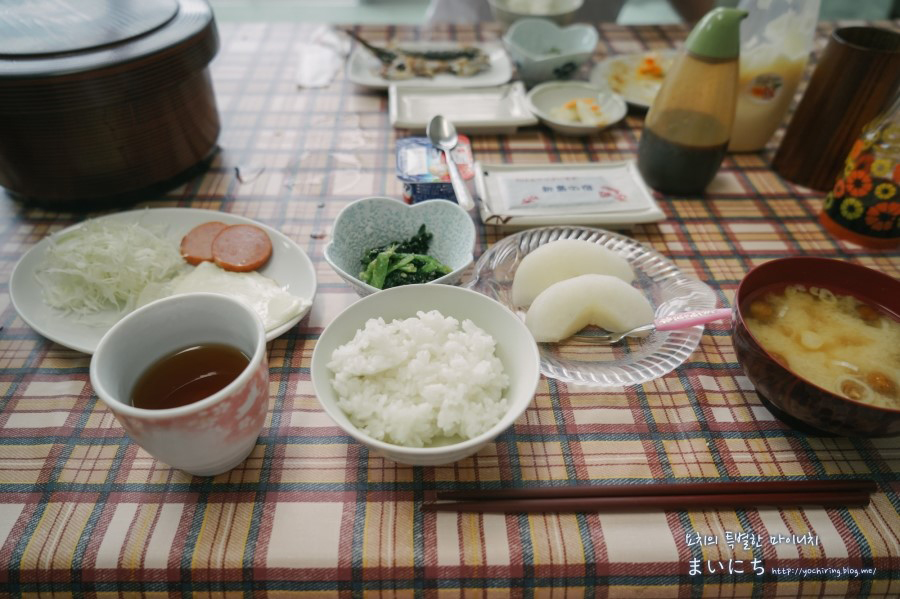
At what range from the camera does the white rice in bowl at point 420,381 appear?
87 cm

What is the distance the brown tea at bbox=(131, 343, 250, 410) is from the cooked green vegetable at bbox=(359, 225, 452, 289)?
0.36 meters

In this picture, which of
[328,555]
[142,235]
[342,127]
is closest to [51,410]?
[142,235]

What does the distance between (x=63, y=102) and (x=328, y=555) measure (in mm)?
1212

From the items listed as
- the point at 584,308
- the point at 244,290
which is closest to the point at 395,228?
the point at 244,290

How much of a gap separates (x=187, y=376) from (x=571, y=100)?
1698mm

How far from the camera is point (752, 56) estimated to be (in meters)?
1.64

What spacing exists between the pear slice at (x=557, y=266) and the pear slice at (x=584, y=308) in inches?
2.1

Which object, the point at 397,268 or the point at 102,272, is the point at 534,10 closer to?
the point at 397,268

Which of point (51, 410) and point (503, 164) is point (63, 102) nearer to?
point (51, 410)

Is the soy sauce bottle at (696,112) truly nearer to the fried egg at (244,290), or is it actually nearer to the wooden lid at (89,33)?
the fried egg at (244,290)

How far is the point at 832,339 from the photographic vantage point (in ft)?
3.51

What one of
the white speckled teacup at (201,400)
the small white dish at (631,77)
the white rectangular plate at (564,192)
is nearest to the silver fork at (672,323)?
the white rectangular plate at (564,192)

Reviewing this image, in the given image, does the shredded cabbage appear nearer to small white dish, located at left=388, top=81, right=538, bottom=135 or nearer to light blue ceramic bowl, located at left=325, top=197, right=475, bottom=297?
light blue ceramic bowl, located at left=325, top=197, right=475, bottom=297

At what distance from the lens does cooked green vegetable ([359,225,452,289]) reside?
4.00ft
